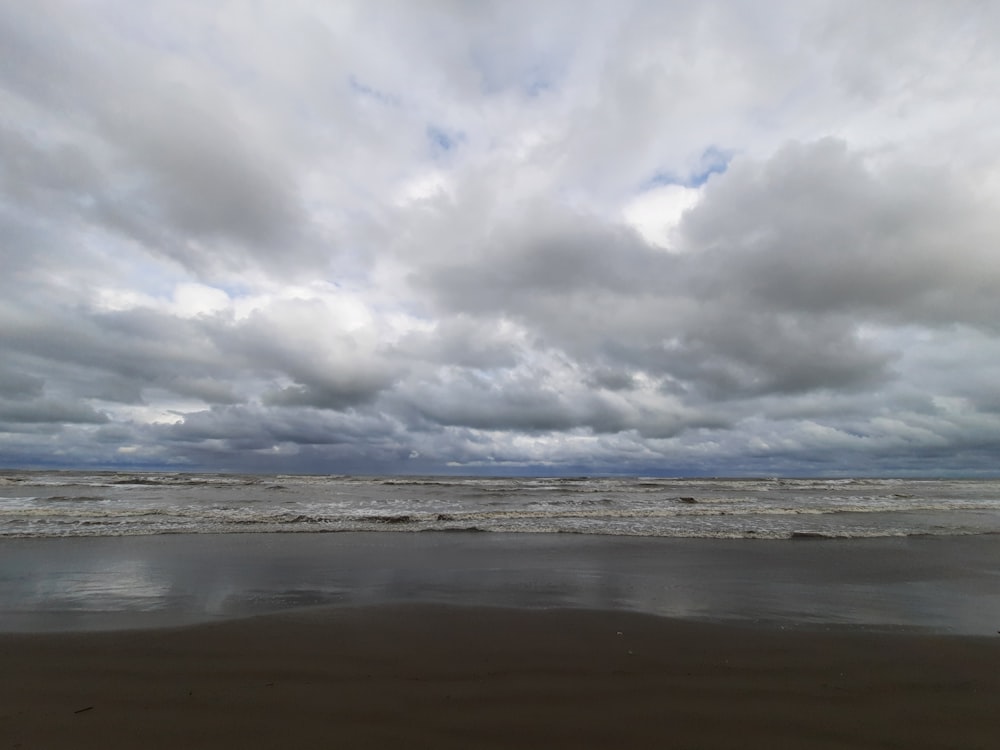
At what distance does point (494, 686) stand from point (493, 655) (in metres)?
0.93

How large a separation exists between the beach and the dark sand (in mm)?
28

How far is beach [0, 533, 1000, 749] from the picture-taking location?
192 inches

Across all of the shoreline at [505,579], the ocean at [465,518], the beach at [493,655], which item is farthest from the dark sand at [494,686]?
the ocean at [465,518]

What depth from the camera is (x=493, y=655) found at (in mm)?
6652

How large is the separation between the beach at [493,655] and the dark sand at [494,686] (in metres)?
0.03

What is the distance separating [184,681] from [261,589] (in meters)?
4.42

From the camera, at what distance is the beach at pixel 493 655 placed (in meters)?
4.87

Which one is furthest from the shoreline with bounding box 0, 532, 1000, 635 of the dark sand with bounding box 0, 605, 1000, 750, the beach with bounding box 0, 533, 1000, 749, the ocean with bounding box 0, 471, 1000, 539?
the ocean with bounding box 0, 471, 1000, 539

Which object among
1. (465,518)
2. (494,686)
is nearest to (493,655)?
(494,686)

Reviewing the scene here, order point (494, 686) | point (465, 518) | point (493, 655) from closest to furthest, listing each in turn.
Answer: point (494, 686), point (493, 655), point (465, 518)

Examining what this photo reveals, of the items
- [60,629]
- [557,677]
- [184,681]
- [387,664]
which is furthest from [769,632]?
[60,629]

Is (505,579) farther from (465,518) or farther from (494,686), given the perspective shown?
(465,518)

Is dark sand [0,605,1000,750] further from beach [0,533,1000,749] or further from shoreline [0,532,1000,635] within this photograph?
shoreline [0,532,1000,635]

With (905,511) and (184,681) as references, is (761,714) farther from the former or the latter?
(905,511)
